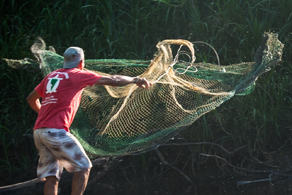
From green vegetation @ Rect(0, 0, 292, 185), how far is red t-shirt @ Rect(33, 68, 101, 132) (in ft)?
7.83

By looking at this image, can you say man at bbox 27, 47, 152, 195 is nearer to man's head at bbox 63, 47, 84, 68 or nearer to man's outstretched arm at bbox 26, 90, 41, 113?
man's head at bbox 63, 47, 84, 68

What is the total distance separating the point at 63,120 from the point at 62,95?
20 centimetres

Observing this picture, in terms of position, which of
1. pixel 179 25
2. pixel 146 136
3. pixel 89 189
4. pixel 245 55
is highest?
pixel 179 25

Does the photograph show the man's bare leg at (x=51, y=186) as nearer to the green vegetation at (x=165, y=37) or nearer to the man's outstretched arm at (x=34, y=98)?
the man's outstretched arm at (x=34, y=98)

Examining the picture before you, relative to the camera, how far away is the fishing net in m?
3.98

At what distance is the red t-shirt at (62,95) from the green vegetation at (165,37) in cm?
239

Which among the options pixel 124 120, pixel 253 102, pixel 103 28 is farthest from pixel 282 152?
pixel 103 28

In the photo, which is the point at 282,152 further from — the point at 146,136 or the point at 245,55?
the point at 146,136

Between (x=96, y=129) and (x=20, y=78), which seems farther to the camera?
(x=20, y=78)

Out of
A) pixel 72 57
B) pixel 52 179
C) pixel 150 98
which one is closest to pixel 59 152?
pixel 52 179

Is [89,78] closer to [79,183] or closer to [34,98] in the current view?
[34,98]

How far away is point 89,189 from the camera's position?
5.45m

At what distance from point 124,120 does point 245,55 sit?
241cm

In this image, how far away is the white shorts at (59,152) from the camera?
3.30 meters
